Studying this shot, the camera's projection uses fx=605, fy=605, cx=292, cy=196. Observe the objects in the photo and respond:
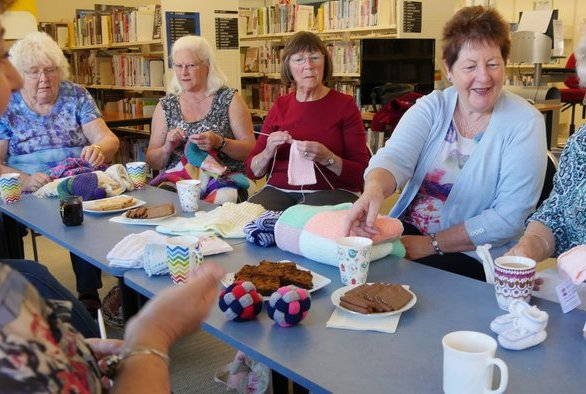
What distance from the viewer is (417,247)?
195 centimetres

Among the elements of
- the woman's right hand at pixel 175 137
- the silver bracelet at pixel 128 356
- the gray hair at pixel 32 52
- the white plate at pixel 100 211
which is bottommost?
the white plate at pixel 100 211

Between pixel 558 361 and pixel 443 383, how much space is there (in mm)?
241

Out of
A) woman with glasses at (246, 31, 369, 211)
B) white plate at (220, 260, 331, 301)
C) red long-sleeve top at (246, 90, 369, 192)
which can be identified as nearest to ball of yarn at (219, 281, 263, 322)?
white plate at (220, 260, 331, 301)

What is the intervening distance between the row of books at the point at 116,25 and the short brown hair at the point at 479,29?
4.64m

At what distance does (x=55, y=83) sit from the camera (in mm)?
3057

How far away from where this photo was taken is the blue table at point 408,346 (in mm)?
1010

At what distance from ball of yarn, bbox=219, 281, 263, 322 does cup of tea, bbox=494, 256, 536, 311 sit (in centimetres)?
51

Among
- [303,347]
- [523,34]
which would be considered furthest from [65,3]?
[303,347]

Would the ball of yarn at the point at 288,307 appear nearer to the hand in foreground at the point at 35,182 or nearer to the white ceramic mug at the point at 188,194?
the white ceramic mug at the point at 188,194

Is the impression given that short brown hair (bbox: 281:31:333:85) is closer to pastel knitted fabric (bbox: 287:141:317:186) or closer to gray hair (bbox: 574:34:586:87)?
pastel knitted fabric (bbox: 287:141:317:186)

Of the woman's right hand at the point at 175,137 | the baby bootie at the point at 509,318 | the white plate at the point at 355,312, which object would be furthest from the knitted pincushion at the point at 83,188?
the baby bootie at the point at 509,318

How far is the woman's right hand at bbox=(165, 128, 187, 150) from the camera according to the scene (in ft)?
9.98

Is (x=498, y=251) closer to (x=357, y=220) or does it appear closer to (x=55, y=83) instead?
(x=357, y=220)

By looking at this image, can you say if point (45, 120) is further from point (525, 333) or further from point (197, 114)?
point (525, 333)
